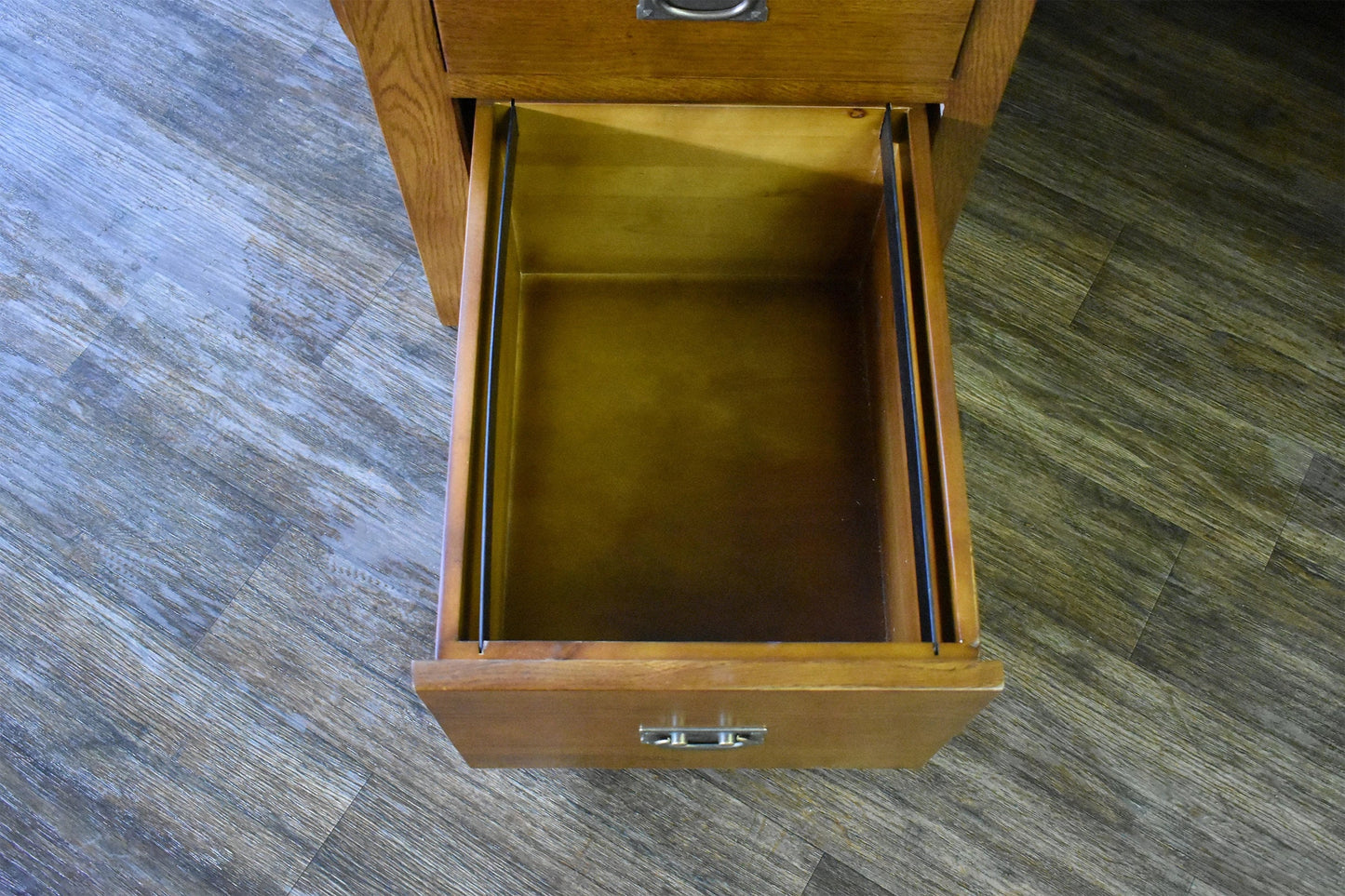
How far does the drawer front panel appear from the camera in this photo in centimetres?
62

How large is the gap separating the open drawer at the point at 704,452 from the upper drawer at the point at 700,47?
31 millimetres

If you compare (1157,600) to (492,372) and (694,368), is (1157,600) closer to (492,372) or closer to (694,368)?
(694,368)

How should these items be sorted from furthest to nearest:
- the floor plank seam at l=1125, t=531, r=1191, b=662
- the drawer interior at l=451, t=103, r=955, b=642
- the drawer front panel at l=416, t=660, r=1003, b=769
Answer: the floor plank seam at l=1125, t=531, r=1191, b=662
the drawer interior at l=451, t=103, r=955, b=642
the drawer front panel at l=416, t=660, r=1003, b=769

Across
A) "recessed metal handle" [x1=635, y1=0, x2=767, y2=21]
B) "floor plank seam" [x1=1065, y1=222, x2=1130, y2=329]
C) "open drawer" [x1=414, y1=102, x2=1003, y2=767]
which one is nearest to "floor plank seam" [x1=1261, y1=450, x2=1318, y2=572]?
"floor plank seam" [x1=1065, y1=222, x2=1130, y2=329]

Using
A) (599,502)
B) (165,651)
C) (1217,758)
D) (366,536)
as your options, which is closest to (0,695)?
(165,651)

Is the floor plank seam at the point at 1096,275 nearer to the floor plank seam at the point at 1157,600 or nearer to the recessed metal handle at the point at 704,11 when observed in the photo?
the floor plank seam at the point at 1157,600

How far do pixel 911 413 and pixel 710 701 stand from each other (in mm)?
231

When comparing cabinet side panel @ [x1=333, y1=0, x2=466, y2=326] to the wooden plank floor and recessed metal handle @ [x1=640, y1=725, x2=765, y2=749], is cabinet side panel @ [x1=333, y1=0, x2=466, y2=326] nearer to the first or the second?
the wooden plank floor

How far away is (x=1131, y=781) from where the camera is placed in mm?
953

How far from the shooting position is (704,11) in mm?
730

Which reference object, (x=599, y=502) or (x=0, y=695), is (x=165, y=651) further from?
(x=599, y=502)

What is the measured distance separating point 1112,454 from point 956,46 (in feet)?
1.61

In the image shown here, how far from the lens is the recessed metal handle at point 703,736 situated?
71 cm

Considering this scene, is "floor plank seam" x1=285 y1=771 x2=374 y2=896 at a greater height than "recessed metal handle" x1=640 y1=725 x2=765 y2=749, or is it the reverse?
"recessed metal handle" x1=640 y1=725 x2=765 y2=749
